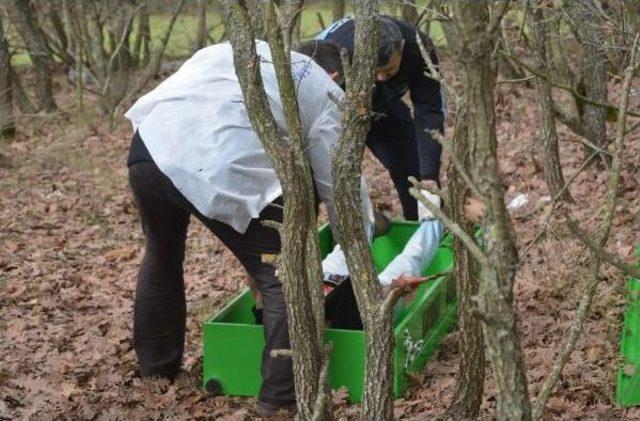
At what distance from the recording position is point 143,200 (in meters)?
4.21

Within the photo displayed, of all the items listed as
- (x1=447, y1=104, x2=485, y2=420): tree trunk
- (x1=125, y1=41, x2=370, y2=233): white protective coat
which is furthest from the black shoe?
(x1=447, y1=104, x2=485, y2=420): tree trunk

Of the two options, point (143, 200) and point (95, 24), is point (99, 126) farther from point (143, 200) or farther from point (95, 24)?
point (143, 200)

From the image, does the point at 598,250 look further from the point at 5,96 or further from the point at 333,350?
the point at 5,96

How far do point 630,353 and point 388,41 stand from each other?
194 centimetres

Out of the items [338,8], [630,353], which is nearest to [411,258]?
[630,353]

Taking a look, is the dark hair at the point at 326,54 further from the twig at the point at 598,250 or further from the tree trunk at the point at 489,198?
the tree trunk at the point at 489,198

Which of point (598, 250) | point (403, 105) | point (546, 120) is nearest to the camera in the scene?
point (598, 250)

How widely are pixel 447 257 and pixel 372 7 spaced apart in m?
3.05

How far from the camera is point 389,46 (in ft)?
16.6

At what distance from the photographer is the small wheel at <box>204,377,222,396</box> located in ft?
15.2

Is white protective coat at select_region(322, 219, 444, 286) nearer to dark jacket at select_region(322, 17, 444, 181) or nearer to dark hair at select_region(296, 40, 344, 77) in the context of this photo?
dark jacket at select_region(322, 17, 444, 181)

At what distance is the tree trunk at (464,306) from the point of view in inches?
135

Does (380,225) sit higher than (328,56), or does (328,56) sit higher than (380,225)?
(328,56)

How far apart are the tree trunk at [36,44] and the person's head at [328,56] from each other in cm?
1043
